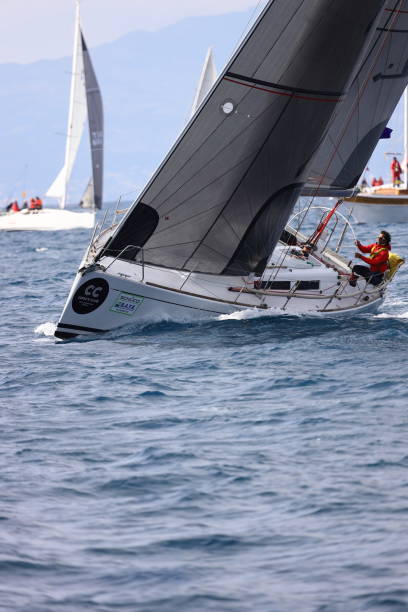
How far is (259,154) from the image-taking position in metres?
16.1

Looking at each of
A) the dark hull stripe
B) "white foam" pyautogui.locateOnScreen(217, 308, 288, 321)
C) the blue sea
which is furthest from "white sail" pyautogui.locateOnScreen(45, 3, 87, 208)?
the blue sea

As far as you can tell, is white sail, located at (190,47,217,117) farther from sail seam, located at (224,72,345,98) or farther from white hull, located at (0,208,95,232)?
sail seam, located at (224,72,345,98)

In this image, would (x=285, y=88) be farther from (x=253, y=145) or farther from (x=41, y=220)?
(x=41, y=220)

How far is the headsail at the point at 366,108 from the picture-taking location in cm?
1872

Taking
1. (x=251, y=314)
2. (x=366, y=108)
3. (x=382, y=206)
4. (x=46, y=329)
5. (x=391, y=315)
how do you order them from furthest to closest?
(x=382, y=206)
(x=366, y=108)
(x=391, y=315)
(x=46, y=329)
(x=251, y=314)

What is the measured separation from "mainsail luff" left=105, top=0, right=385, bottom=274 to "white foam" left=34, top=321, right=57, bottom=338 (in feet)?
5.66

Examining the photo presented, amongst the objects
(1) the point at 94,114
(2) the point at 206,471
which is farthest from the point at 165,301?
(1) the point at 94,114

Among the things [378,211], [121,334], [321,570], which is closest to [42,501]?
[321,570]

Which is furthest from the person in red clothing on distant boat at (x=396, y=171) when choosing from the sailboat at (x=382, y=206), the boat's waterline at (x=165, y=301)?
the boat's waterline at (x=165, y=301)

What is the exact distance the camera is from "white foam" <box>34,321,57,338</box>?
16.6 metres

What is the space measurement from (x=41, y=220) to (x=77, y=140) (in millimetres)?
5430

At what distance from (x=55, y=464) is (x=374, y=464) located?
2918mm

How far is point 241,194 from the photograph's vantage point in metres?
16.3

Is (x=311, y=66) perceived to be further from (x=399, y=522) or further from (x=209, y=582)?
(x=209, y=582)
